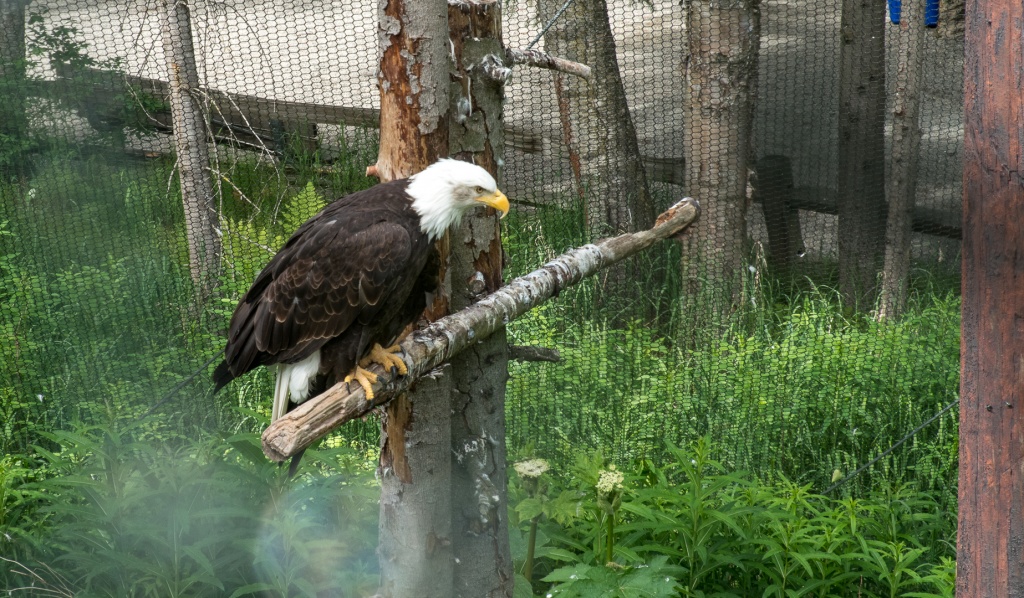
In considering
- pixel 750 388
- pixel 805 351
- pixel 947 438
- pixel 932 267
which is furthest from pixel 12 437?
pixel 932 267

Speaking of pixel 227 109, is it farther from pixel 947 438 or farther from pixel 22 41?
pixel 947 438

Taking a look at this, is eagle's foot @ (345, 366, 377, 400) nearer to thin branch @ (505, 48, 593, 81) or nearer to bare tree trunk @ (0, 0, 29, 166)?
thin branch @ (505, 48, 593, 81)

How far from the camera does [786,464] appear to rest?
4.13 meters

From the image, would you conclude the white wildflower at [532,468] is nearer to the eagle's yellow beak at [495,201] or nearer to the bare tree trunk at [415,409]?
the bare tree trunk at [415,409]

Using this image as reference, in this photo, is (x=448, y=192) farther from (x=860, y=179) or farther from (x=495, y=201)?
(x=860, y=179)

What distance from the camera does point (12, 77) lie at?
5461 millimetres

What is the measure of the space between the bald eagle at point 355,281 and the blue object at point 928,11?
335 centimetres

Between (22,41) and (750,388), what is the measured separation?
420 cm

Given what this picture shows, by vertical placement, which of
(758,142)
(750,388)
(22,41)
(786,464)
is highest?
(22,41)

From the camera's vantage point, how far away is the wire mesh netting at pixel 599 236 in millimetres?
4223

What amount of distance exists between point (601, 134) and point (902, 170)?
1521mm

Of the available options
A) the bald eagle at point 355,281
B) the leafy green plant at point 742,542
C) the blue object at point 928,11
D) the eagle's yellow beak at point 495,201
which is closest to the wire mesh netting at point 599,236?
the blue object at point 928,11

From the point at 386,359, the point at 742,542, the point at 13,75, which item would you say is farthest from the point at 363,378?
the point at 13,75

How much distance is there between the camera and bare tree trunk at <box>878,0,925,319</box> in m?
4.92
